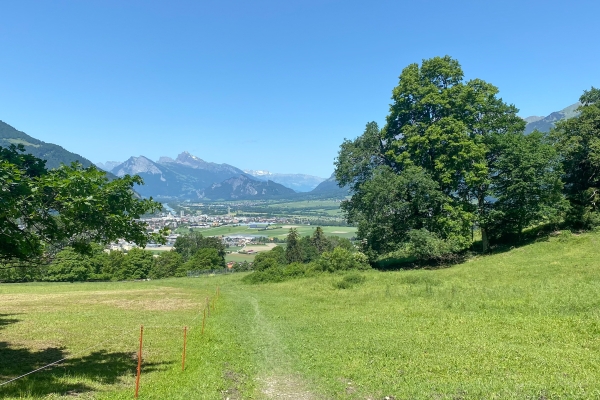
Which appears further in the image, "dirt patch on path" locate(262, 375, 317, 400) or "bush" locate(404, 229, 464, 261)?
"bush" locate(404, 229, 464, 261)

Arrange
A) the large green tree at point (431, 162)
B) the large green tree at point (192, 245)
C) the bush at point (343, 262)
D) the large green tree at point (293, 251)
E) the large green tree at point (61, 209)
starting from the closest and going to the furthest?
the large green tree at point (61, 209), the large green tree at point (431, 162), the bush at point (343, 262), the large green tree at point (293, 251), the large green tree at point (192, 245)

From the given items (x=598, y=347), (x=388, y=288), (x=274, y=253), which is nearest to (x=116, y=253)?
(x=274, y=253)

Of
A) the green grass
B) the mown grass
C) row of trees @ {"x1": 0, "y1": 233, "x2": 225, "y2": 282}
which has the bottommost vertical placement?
the green grass

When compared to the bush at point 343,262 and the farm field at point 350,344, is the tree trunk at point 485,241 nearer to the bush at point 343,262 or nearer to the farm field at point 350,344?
the farm field at point 350,344

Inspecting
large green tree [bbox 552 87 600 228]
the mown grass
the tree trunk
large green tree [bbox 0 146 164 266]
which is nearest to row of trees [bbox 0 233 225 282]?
the mown grass

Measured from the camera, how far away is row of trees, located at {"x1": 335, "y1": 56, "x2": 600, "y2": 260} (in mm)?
34625

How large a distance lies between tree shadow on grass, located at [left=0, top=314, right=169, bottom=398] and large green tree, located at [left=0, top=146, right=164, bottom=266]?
3325mm

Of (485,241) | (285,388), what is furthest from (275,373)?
(485,241)

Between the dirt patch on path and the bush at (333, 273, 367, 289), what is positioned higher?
the dirt patch on path

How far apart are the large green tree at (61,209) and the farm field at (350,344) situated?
374cm

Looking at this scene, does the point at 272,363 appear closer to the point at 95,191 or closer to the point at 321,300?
the point at 95,191

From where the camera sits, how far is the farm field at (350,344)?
9609 millimetres

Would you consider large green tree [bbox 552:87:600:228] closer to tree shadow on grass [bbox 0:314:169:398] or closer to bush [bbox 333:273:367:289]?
bush [bbox 333:273:367:289]

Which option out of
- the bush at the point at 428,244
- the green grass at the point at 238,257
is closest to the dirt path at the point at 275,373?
the bush at the point at 428,244
